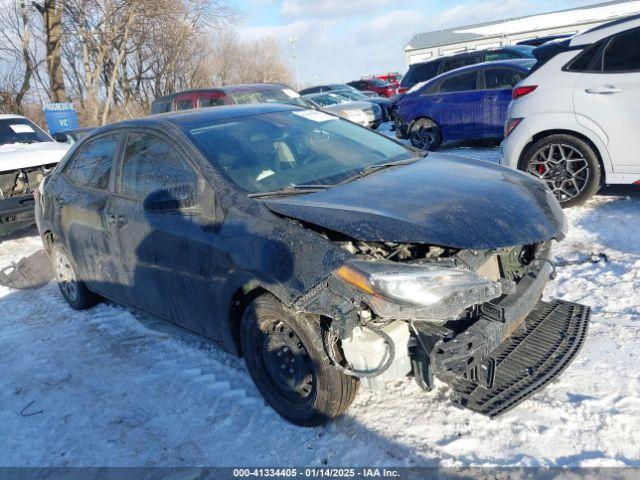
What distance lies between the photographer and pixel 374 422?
2.90 metres

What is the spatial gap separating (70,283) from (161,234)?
79.4 inches

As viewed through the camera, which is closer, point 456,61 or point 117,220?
point 117,220

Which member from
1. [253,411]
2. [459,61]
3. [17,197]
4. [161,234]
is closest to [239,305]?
[253,411]

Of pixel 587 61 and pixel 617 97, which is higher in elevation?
pixel 587 61

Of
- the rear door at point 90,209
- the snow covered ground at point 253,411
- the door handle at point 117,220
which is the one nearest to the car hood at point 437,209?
the snow covered ground at point 253,411

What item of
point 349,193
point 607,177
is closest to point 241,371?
point 349,193

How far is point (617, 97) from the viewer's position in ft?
17.3

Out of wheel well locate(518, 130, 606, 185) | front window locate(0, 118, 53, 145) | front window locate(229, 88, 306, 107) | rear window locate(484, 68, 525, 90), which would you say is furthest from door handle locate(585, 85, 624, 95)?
front window locate(0, 118, 53, 145)

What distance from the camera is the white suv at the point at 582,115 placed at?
5.27 m

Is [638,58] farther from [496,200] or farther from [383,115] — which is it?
[383,115]

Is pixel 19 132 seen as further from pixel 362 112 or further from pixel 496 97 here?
pixel 362 112

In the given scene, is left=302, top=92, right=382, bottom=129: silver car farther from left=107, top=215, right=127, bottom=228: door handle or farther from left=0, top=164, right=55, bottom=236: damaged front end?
left=107, top=215, right=127, bottom=228: door handle

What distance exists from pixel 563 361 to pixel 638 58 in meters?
3.76

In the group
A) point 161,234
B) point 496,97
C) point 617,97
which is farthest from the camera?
point 496,97
